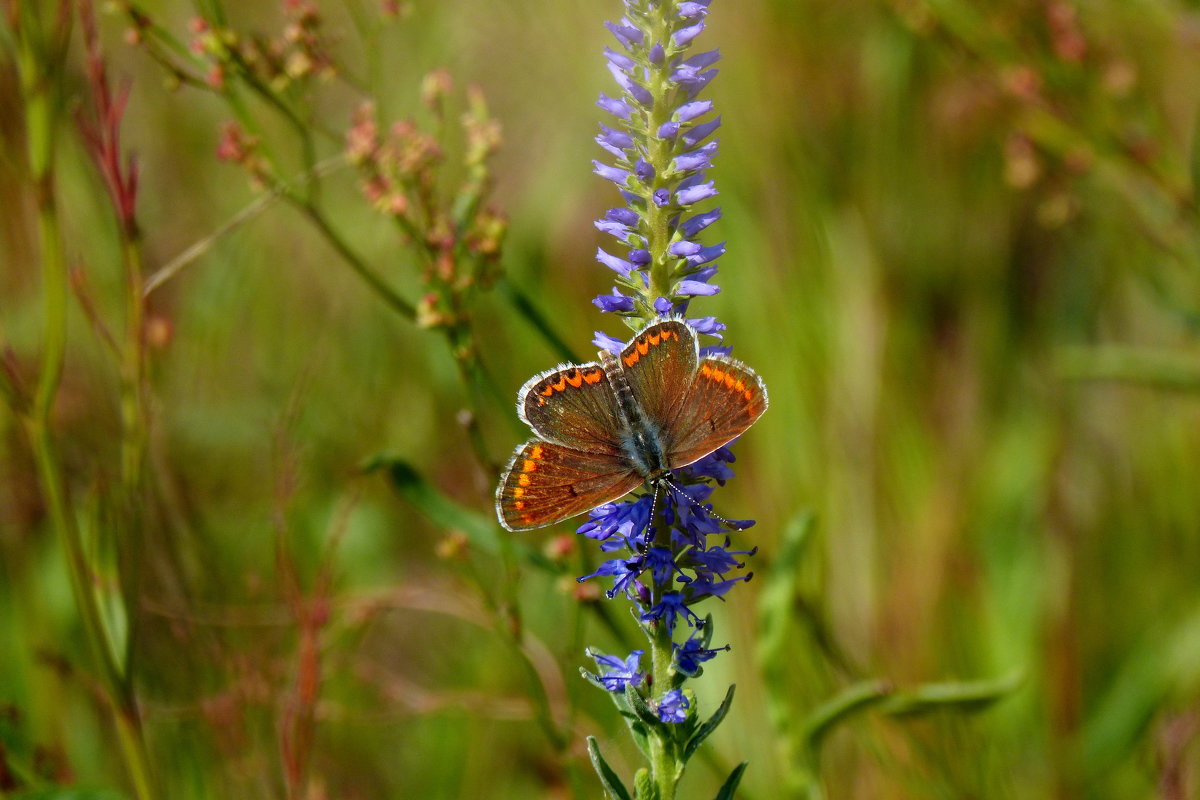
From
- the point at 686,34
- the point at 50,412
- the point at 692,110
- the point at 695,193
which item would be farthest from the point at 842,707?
the point at 50,412

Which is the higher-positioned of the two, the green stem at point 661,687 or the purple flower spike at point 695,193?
the purple flower spike at point 695,193

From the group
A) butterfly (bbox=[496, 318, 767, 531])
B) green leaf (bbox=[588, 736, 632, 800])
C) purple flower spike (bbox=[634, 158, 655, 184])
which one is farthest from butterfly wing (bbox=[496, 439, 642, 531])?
purple flower spike (bbox=[634, 158, 655, 184])

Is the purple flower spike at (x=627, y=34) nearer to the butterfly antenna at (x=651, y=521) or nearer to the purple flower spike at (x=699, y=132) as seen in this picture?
the purple flower spike at (x=699, y=132)

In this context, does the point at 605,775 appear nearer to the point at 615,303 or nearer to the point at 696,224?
the point at 615,303

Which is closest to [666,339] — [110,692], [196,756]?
[110,692]

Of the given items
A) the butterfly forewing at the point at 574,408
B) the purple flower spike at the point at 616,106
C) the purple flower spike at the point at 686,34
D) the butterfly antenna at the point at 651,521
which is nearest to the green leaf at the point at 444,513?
the butterfly forewing at the point at 574,408

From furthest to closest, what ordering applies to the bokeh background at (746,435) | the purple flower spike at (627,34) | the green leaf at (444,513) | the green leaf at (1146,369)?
the green leaf at (1146,369)
the bokeh background at (746,435)
the green leaf at (444,513)
the purple flower spike at (627,34)
